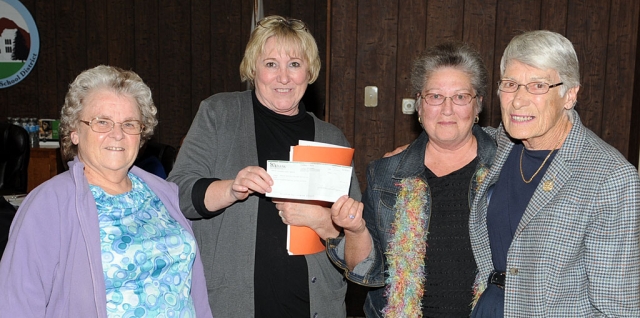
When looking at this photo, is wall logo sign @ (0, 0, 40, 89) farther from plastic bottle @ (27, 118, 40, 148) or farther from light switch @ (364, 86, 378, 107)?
light switch @ (364, 86, 378, 107)

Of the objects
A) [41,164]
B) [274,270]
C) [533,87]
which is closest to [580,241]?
[533,87]

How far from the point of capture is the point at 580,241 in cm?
164

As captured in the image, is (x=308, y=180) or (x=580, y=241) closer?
(x=580, y=241)

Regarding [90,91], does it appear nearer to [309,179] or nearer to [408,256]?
[309,179]

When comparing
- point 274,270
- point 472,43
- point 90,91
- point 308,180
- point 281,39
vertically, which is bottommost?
point 274,270

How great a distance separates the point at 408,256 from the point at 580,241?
0.61 meters

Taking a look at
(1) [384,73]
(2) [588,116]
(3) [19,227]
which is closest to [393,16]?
(1) [384,73]

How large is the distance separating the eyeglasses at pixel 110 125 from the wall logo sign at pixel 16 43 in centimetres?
554

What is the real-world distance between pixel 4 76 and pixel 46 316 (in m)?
5.96

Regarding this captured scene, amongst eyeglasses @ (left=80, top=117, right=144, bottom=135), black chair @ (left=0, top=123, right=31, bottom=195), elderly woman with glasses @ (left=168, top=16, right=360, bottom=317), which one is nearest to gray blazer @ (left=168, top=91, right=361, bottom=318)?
elderly woman with glasses @ (left=168, top=16, right=360, bottom=317)

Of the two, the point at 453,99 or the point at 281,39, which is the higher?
the point at 281,39

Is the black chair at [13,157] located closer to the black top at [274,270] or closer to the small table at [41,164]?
the small table at [41,164]

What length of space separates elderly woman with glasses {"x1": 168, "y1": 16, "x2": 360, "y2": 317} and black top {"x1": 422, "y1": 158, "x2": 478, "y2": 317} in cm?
35

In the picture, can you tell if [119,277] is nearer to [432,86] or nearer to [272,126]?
[272,126]
